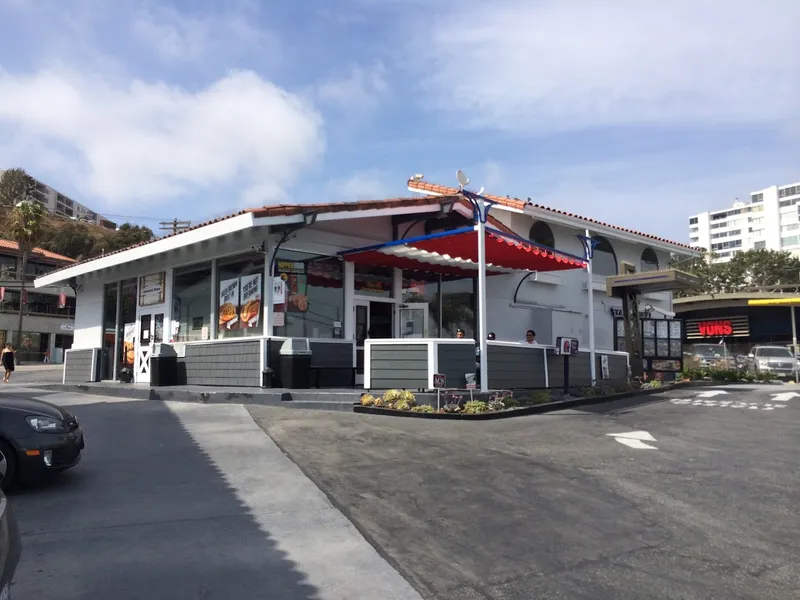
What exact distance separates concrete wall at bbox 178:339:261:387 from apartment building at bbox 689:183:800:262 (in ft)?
394

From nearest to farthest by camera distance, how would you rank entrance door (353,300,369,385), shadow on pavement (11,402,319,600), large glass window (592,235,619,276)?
shadow on pavement (11,402,319,600)
entrance door (353,300,369,385)
large glass window (592,235,619,276)

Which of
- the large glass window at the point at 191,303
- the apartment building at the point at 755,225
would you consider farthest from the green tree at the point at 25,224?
the apartment building at the point at 755,225

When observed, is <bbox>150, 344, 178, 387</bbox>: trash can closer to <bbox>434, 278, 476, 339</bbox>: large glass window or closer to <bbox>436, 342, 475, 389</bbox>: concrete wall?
<bbox>434, 278, 476, 339</bbox>: large glass window

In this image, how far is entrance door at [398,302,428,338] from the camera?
15750 millimetres

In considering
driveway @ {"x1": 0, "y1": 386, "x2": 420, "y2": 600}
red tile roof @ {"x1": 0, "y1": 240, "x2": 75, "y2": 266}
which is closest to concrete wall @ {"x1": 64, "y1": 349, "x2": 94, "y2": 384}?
driveway @ {"x1": 0, "y1": 386, "x2": 420, "y2": 600}

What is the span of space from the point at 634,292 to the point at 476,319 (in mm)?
5392

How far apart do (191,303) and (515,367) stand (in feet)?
26.8

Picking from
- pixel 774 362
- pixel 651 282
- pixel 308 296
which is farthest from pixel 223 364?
pixel 774 362

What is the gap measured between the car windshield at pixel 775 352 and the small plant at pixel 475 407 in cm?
2046

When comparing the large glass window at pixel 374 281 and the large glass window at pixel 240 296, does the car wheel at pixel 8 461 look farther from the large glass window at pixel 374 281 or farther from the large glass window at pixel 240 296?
the large glass window at pixel 374 281

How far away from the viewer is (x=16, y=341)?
156 ft

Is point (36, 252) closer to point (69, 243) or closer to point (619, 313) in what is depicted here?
point (69, 243)

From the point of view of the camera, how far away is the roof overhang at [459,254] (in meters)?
12.7

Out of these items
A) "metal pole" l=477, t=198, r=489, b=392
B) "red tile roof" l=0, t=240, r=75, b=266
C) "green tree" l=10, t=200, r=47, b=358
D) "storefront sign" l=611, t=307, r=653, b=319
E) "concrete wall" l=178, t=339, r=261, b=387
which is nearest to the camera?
"metal pole" l=477, t=198, r=489, b=392
